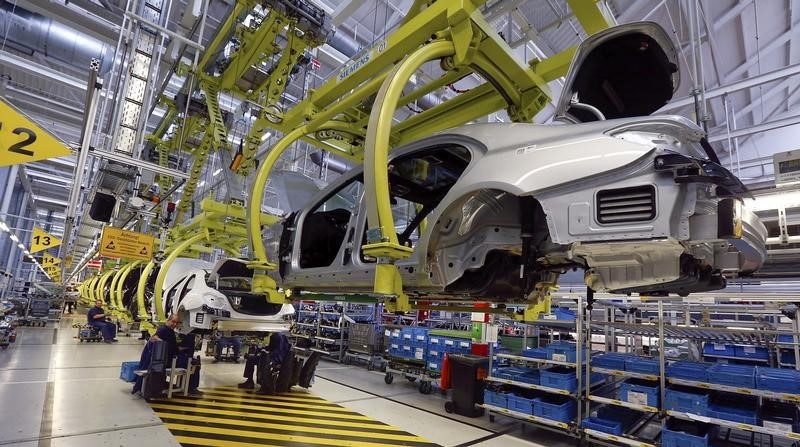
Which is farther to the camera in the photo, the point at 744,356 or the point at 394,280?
the point at 744,356

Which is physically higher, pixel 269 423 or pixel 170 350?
pixel 170 350

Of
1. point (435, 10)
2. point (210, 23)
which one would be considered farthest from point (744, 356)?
A: point (210, 23)

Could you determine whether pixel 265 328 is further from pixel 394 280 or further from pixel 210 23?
pixel 210 23

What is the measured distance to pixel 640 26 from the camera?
7.46 ft

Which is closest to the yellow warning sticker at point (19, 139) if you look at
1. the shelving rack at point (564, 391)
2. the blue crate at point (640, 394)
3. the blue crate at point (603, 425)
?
the shelving rack at point (564, 391)

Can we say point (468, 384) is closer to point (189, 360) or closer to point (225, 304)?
point (225, 304)

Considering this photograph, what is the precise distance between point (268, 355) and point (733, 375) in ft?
20.5

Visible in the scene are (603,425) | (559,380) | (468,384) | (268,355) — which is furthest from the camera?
(268,355)

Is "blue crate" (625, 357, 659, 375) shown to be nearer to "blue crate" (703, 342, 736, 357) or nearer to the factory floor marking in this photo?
"blue crate" (703, 342, 736, 357)

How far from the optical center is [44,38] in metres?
6.99

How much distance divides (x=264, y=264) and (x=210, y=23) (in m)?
6.03

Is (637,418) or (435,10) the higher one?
(435,10)

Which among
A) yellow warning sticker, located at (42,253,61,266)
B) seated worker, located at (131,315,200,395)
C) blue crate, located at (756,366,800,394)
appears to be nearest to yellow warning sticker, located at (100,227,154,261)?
seated worker, located at (131,315,200,395)

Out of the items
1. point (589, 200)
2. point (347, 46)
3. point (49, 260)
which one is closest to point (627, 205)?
point (589, 200)
